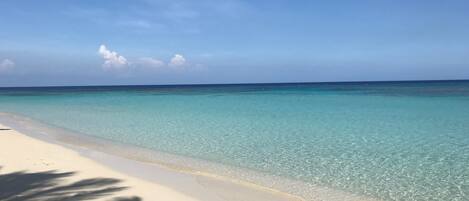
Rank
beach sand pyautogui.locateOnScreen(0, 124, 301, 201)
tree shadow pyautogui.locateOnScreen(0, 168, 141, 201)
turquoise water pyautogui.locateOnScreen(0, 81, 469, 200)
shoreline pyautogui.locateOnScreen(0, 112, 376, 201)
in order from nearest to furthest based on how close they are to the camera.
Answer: tree shadow pyautogui.locateOnScreen(0, 168, 141, 201) → beach sand pyautogui.locateOnScreen(0, 124, 301, 201) → shoreline pyautogui.locateOnScreen(0, 112, 376, 201) → turquoise water pyautogui.locateOnScreen(0, 81, 469, 200)

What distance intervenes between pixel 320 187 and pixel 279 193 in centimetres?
84

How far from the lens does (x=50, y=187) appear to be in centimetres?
698

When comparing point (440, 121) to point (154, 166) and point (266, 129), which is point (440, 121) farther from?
point (154, 166)

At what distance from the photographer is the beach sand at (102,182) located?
6.64 metres

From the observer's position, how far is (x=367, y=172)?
8.56 metres

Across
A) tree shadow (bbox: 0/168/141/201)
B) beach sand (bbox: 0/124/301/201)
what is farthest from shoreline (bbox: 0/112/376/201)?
tree shadow (bbox: 0/168/141/201)

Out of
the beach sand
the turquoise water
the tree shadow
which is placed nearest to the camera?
the tree shadow

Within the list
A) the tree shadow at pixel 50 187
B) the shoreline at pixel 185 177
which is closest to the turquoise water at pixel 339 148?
the shoreline at pixel 185 177

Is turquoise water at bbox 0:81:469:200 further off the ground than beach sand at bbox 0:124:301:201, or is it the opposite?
beach sand at bbox 0:124:301:201

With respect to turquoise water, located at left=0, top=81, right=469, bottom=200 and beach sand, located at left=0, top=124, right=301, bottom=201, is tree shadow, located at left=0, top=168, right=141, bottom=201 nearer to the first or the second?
beach sand, located at left=0, top=124, right=301, bottom=201

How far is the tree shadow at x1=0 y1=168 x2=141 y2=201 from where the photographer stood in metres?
6.34

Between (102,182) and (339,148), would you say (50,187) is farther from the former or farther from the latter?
(339,148)

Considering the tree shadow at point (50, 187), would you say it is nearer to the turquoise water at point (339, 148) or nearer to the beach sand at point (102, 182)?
the beach sand at point (102, 182)

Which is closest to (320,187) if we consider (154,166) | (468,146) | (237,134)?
(154,166)
